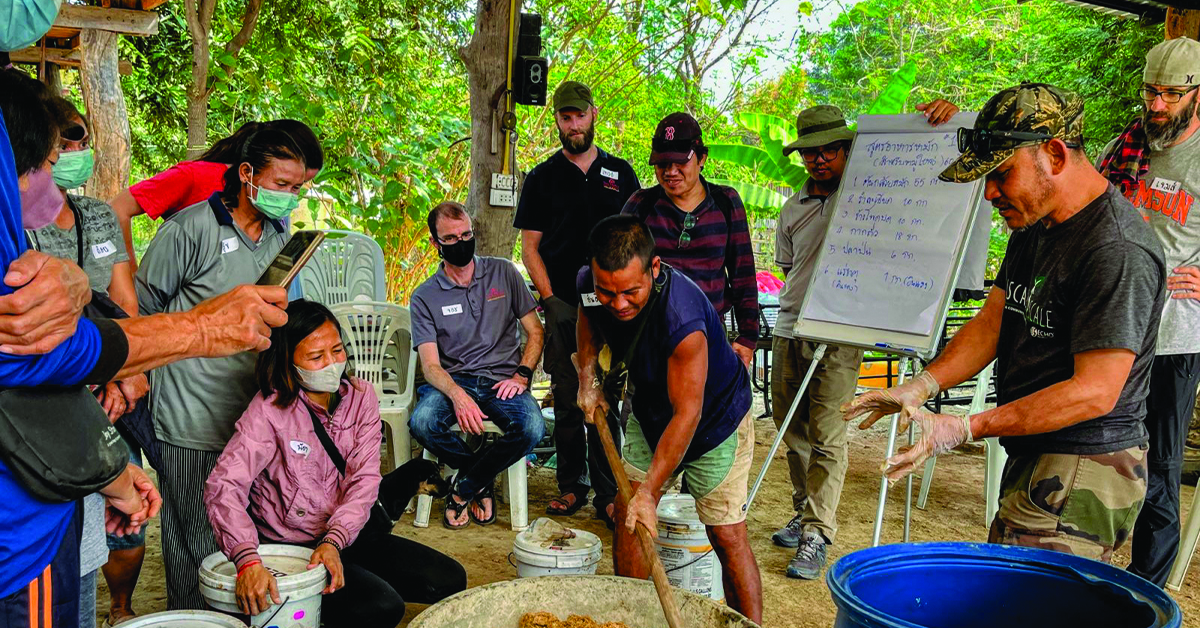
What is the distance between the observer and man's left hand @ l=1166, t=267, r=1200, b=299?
3.10 meters

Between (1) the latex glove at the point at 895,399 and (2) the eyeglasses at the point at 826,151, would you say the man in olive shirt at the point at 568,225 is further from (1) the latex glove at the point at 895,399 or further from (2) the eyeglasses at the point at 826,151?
(1) the latex glove at the point at 895,399

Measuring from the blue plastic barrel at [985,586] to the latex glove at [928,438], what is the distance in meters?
0.18

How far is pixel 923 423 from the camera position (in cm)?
202

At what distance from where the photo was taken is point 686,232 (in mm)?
3992

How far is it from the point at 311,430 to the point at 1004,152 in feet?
7.61

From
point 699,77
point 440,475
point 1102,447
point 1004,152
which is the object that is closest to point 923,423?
point 1102,447

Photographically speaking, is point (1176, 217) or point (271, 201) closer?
point (271, 201)

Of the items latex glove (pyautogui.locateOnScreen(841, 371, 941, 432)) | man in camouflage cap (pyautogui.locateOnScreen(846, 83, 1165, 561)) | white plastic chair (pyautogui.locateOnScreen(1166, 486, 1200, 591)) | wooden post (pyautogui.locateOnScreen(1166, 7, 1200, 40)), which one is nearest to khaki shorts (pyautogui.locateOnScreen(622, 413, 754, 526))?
latex glove (pyautogui.locateOnScreen(841, 371, 941, 432))

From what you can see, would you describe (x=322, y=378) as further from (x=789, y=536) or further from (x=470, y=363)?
(x=789, y=536)

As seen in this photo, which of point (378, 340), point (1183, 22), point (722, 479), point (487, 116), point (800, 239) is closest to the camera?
point (722, 479)

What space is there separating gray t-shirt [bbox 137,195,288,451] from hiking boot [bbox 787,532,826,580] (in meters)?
2.33

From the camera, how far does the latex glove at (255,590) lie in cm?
255

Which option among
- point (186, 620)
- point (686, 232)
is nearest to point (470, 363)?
point (686, 232)

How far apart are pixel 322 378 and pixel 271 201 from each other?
0.63 meters
